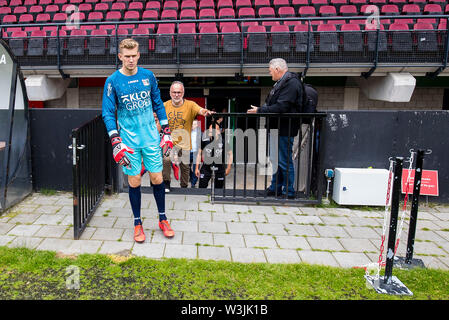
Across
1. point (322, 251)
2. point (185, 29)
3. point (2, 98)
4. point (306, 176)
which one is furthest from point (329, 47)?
point (2, 98)

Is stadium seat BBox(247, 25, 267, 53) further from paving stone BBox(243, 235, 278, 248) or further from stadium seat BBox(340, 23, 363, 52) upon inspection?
paving stone BBox(243, 235, 278, 248)

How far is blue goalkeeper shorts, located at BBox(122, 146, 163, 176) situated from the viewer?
12.5ft

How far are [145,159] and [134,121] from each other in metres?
0.45

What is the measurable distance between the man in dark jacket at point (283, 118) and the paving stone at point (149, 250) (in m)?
2.14

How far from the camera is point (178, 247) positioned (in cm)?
374

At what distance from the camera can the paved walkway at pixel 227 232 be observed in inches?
144

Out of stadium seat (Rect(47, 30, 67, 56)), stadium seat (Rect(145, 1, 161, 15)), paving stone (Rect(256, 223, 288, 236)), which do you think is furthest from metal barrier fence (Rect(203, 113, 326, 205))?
stadium seat (Rect(145, 1, 161, 15))

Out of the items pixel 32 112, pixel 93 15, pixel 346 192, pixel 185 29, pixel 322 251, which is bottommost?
pixel 322 251

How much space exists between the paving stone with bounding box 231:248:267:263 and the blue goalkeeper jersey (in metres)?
1.49

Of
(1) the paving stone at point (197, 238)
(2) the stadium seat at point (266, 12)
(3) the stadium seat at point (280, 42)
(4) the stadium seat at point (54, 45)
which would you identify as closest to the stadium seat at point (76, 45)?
(4) the stadium seat at point (54, 45)

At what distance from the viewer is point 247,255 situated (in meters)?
3.60

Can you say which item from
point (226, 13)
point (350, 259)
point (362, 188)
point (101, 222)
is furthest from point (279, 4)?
point (350, 259)

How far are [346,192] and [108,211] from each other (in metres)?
Answer: 3.47

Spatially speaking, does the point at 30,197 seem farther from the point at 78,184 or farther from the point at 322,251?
the point at 322,251
